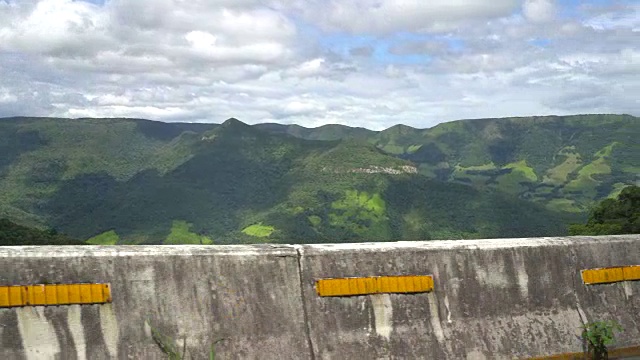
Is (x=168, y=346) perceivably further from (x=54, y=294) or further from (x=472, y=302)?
(x=472, y=302)

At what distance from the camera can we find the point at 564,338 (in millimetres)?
7660

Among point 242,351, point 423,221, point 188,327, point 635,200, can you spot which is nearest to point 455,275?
point 242,351

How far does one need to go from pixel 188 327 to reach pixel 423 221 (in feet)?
545

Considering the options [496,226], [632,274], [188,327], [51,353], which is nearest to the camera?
[51,353]

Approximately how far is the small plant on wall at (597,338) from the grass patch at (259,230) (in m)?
144

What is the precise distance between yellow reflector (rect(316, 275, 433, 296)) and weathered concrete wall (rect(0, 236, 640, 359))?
0.07 metres

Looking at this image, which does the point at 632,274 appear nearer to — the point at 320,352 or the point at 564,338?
the point at 564,338

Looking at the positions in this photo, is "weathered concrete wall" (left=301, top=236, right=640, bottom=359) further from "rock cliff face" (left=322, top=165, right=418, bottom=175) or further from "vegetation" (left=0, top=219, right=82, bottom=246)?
"rock cliff face" (left=322, top=165, right=418, bottom=175)

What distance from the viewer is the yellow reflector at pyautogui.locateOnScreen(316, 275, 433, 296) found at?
6.86 meters

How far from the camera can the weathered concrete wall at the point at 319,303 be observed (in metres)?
5.86

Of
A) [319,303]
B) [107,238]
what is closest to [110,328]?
[319,303]

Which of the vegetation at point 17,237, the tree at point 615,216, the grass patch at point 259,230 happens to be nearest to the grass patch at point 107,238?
the grass patch at point 259,230

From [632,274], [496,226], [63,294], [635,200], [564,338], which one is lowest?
[496,226]

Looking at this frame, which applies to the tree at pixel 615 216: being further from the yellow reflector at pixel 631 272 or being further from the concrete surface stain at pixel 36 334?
the concrete surface stain at pixel 36 334
